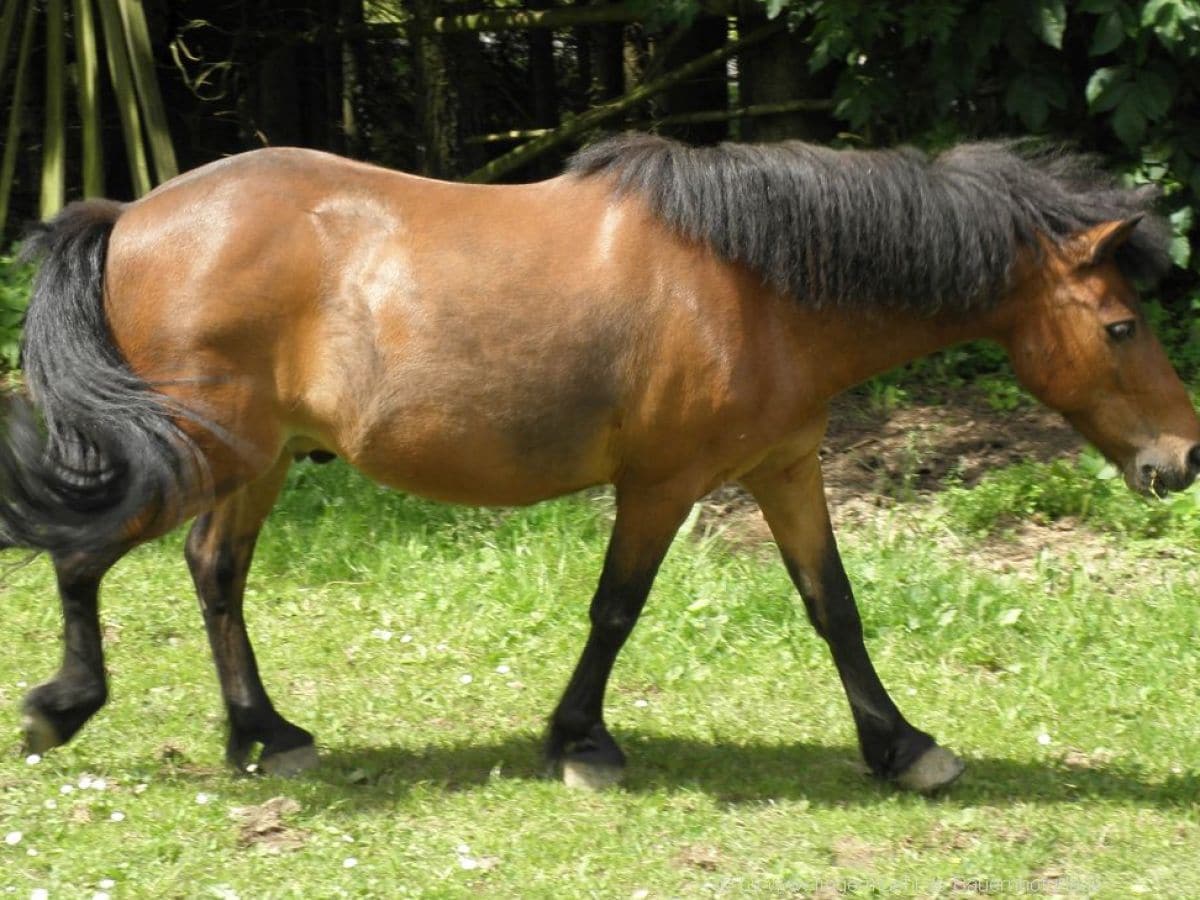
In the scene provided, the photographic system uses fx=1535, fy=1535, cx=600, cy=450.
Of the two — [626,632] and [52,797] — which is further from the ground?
[626,632]

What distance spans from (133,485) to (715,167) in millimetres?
1818

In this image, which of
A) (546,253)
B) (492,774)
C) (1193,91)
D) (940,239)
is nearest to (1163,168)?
(1193,91)

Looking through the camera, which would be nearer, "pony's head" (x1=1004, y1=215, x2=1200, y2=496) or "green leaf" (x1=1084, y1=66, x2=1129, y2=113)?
"pony's head" (x1=1004, y1=215, x2=1200, y2=496)

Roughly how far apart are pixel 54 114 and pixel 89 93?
0.80ft

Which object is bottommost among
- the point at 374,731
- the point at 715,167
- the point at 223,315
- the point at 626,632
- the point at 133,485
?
the point at 374,731

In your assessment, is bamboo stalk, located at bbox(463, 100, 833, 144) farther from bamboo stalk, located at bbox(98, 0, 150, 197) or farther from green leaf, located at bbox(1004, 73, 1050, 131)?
bamboo stalk, located at bbox(98, 0, 150, 197)

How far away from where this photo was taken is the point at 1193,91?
7051 mm

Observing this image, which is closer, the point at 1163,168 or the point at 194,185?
the point at 194,185

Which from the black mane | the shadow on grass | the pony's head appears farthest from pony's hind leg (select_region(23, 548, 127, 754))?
the pony's head

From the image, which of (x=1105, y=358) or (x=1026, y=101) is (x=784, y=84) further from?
(x=1105, y=358)

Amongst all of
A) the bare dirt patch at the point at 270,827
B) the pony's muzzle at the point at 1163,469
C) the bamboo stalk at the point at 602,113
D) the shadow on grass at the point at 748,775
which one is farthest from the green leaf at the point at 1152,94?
the bare dirt patch at the point at 270,827

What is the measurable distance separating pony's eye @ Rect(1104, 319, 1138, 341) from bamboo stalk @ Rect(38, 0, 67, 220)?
5.90m

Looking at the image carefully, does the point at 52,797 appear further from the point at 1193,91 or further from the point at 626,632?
the point at 1193,91

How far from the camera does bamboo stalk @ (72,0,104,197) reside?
26.9ft
